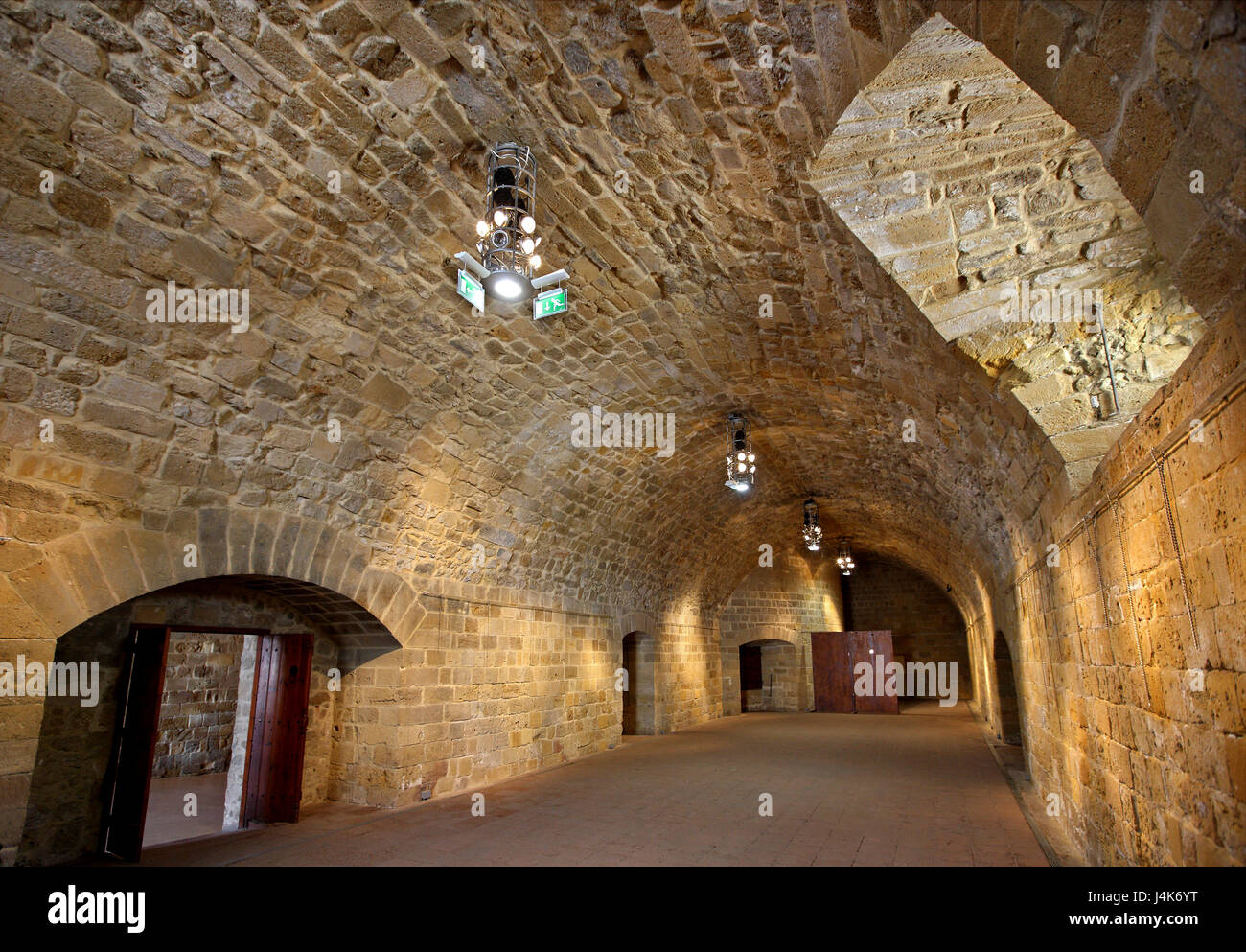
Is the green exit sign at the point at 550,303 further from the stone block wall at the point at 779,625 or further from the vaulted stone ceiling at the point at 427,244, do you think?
the stone block wall at the point at 779,625

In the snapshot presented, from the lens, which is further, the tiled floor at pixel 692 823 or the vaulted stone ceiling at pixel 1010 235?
the tiled floor at pixel 692 823

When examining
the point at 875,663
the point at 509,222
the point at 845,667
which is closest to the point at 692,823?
the point at 509,222

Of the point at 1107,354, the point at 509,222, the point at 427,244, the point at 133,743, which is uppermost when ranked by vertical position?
the point at 427,244

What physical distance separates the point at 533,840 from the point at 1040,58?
5.57 meters

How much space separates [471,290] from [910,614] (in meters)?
19.6

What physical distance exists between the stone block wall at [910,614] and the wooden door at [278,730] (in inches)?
654

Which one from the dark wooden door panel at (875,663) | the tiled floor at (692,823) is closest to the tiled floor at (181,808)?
the tiled floor at (692,823)

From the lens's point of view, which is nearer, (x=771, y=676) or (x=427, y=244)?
(x=427, y=244)

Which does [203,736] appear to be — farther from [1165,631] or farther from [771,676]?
[771,676]

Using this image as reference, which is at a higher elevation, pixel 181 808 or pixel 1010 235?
pixel 1010 235

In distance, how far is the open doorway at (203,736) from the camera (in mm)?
5016

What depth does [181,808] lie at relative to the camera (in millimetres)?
7191

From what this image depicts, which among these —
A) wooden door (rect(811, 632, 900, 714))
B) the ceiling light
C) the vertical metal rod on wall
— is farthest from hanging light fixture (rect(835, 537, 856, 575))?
the ceiling light

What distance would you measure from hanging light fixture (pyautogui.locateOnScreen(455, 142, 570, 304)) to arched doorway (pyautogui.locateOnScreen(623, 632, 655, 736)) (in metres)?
9.24
